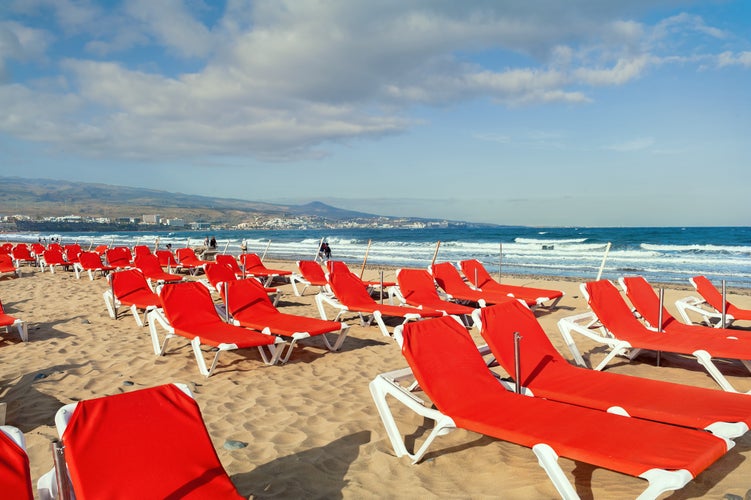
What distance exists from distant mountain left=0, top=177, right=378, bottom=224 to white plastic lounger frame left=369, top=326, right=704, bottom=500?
99904 mm

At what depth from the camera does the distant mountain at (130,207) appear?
107 metres

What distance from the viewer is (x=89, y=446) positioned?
2.22 m

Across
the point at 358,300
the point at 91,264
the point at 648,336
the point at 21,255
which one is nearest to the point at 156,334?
the point at 358,300

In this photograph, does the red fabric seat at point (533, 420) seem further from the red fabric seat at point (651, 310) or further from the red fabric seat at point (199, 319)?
the red fabric seat at point (651, 310)

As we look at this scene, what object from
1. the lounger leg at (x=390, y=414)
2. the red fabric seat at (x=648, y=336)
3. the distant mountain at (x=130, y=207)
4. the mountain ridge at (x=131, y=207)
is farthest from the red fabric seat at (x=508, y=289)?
the distant mountain at (x=130, y=207)

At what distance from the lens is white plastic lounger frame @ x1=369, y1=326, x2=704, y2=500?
7.51 feet

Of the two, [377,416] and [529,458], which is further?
[377,416]

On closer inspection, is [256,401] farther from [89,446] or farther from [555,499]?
[555,499]

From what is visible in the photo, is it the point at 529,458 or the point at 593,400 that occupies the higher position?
the point at 593,400

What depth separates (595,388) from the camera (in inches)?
146

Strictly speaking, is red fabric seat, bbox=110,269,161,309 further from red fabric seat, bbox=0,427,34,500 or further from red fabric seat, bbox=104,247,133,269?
red fabric seat, bbox=104,247,133,269

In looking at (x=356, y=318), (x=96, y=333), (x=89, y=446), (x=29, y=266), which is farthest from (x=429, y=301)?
(x=29, y=266)

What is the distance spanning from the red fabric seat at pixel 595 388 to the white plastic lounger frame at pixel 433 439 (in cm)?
52

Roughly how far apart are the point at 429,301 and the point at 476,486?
198 inches
